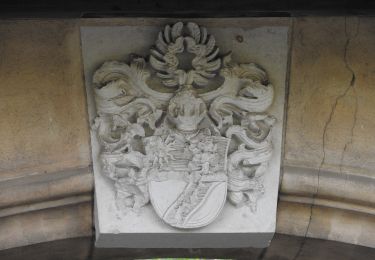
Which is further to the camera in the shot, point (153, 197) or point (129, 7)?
point (153, 197)

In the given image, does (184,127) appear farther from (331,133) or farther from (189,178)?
(331,133)

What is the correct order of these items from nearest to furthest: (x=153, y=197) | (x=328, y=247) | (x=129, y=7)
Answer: (x=129, y=7), (x=153, y=197), (x=328, y=247)

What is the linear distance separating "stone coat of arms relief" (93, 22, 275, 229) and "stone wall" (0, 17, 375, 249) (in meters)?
0.08

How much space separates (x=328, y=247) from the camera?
2.30 m

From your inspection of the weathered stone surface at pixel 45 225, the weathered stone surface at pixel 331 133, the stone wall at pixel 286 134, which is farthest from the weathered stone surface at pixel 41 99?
the weathered stone surface at pixel 331 133

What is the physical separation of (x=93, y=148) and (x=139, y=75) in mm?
215

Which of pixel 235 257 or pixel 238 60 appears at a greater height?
pixel 238 60

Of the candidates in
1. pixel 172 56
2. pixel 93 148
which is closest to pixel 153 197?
pixel 93 148

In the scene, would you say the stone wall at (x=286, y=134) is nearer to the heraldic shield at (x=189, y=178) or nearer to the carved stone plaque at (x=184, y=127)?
the carved stone plaque at (x=184, y=127)

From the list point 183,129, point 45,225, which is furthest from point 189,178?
point 45,225

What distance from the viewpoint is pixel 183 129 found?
211 centimetres

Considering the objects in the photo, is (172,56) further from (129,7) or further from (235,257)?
(235,257)

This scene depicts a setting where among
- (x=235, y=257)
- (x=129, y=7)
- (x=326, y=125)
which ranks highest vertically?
(x=129, y=7)

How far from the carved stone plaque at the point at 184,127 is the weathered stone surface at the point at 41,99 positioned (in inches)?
1.4
